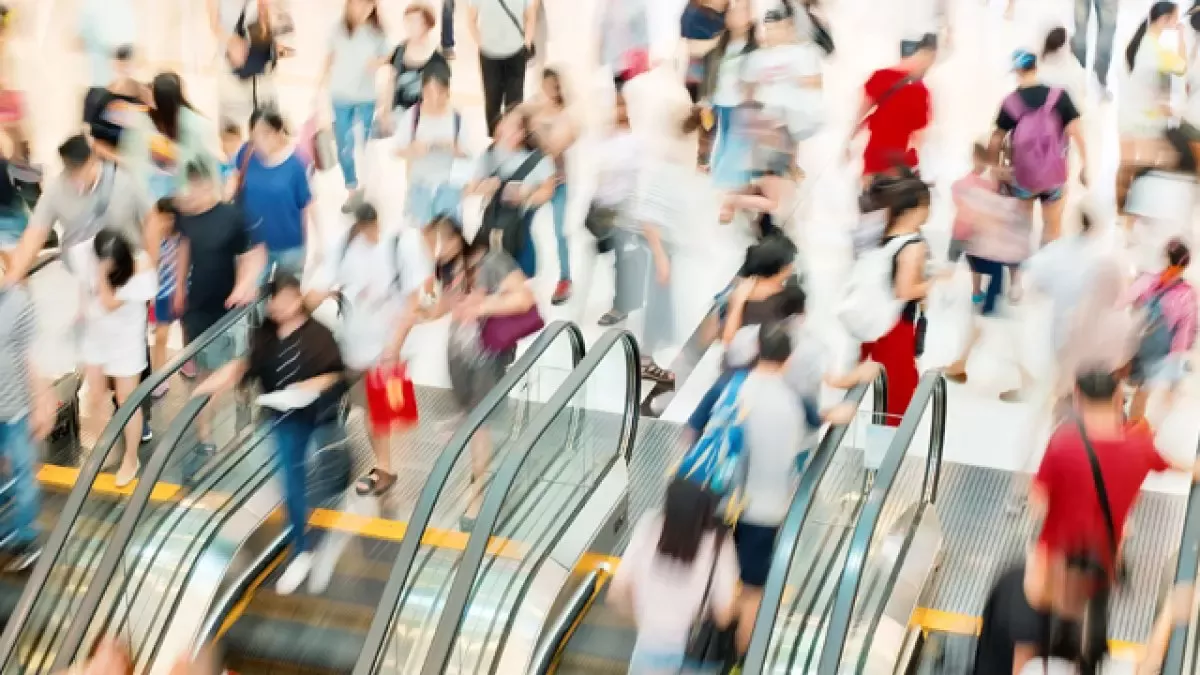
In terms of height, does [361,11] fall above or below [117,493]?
above

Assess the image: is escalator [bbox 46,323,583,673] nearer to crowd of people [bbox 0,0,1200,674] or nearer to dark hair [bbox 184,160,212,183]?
crowd of people [bbox 0,0,1200,674]

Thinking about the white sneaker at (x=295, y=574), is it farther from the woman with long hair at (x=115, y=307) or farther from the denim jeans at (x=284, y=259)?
the denim jeans at (x=284, y=259)

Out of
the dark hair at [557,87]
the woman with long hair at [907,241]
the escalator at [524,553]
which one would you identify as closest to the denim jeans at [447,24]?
the dark hair at [557,87]

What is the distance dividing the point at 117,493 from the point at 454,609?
8.80 ft

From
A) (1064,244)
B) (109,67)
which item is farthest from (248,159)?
(1064,244)

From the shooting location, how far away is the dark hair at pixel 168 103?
7.61 meters

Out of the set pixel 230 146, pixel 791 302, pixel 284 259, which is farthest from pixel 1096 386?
pixel 230 146

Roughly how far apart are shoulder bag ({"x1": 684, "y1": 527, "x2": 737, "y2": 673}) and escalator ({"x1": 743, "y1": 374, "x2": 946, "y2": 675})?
16 centimetres

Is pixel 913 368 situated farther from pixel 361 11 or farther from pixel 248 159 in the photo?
pixel 361 11

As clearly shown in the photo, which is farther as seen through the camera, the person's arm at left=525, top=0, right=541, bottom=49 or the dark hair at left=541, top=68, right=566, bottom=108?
the person's arm at left=525, top=0, right=541, bottom=49

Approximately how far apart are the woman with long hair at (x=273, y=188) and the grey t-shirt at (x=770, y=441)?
10.3ft

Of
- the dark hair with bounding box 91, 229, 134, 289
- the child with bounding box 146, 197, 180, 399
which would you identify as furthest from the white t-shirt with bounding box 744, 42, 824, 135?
the dark hair with bounding box 91, 229, 134, 289

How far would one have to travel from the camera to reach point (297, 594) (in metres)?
6.75

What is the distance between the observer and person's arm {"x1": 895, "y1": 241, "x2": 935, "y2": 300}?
644 centimetres
